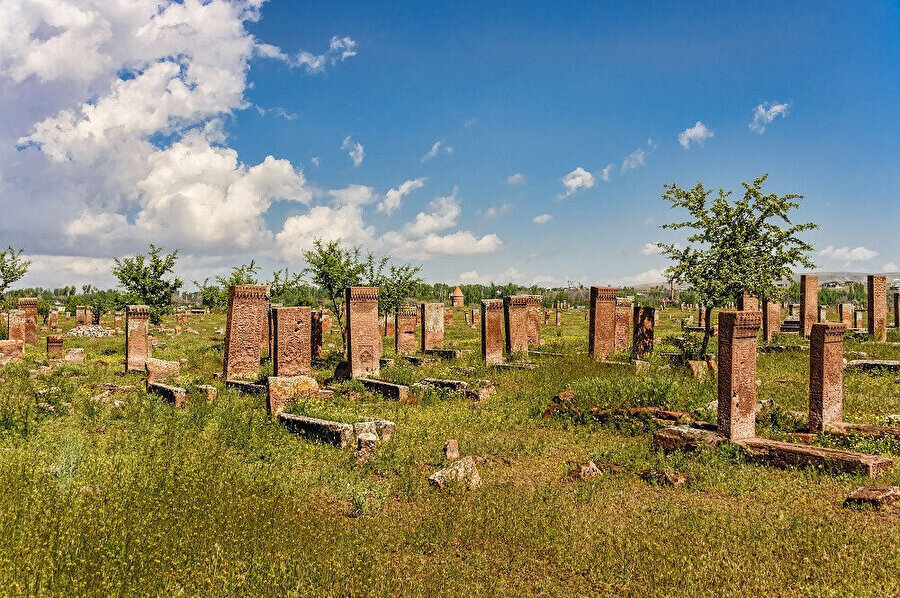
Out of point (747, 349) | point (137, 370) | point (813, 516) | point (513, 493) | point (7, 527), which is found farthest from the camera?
point (137, 370)

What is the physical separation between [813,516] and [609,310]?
1328 centimetres

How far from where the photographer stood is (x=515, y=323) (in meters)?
19.7

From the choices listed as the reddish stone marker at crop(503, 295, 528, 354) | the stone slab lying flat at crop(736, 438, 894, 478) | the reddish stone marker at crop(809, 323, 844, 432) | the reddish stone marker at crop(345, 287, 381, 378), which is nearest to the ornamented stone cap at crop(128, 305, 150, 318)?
the reddish stone marker at crop(345, 287, 381, 378)

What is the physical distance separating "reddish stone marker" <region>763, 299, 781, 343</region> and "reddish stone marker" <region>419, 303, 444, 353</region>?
1469 cm

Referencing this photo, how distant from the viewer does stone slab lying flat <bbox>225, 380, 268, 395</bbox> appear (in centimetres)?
1377

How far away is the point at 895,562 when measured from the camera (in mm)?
5039

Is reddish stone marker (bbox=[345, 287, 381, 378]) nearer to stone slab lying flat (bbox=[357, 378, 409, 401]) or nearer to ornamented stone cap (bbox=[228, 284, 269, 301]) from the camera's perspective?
stone slab lying flat (bbox=[357, 378, 409, 401])

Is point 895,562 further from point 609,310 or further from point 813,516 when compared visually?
point 609,310

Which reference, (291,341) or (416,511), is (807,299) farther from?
(416,511)

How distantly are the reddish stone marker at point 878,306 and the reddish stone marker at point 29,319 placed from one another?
41.8 meters

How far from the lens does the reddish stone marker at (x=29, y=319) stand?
28125 mm

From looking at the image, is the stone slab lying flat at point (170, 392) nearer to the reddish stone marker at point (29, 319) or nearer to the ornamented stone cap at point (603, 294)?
the ornamented stone cap at point (603, 294)

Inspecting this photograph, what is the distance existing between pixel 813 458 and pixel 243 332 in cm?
1410

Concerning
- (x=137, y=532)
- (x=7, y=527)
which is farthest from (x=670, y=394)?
(x=7, y=527)
